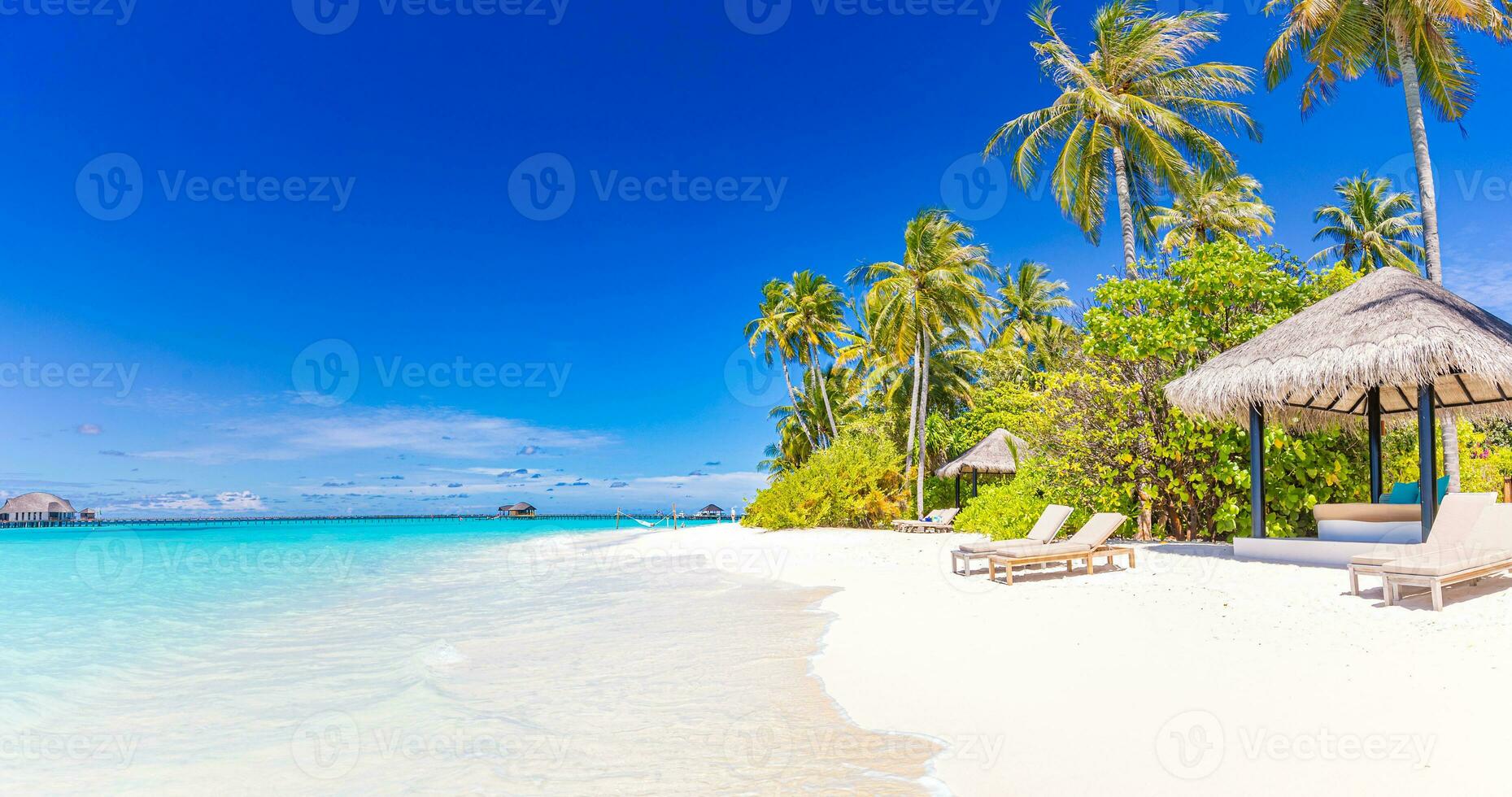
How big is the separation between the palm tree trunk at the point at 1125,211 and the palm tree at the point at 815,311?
1528 cm

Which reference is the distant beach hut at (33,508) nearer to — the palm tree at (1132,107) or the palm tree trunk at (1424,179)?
the palm tree at (1132,107)

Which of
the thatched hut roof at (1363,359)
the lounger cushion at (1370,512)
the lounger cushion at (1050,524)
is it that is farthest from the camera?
the lounger cushion at (1050,524)

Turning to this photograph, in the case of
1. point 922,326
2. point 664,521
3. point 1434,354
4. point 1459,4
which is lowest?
point 664,521

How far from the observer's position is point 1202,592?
6.97 m

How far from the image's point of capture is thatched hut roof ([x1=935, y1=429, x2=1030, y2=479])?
61.6ft

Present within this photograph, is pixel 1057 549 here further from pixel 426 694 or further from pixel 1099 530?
pixel 426 694

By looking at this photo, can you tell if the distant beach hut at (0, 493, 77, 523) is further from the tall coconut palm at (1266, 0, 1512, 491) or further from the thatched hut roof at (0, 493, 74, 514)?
the tall coconut palm at (1266, 0, 1512, 491)

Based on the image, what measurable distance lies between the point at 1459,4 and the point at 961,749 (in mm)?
13394

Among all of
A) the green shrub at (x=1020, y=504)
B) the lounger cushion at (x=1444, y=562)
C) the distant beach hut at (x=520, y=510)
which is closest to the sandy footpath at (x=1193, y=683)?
the lounger cushion at (x=1444, y=562)

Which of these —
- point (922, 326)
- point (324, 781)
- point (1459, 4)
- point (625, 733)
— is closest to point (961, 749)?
point (625, 733)

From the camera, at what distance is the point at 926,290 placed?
21.8 metres

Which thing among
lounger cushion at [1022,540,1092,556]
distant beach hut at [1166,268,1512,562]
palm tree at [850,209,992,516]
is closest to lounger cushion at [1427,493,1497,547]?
distant beach hut at [1166,268,1512,562]

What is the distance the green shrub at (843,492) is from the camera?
22.0 meters

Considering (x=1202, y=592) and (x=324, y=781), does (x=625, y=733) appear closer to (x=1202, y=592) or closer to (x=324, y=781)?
(x=324, y=781)
